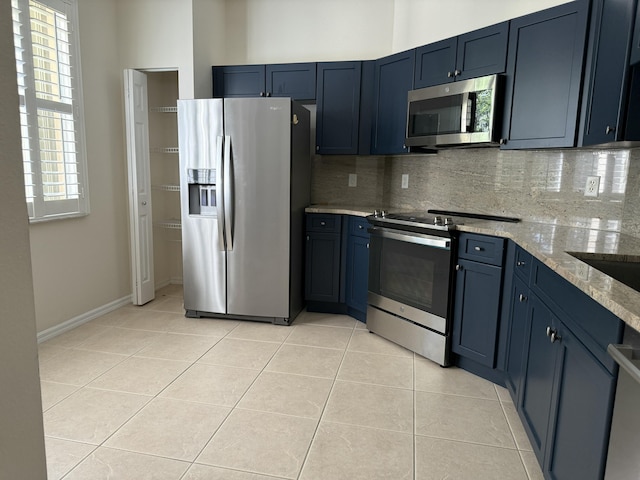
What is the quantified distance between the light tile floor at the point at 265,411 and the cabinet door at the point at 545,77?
155 cm

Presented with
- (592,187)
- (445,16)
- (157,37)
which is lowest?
(592,187)

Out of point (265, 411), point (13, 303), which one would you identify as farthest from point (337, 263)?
point (13, 303)

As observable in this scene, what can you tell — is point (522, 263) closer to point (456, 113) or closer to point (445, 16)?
point (456, 113)

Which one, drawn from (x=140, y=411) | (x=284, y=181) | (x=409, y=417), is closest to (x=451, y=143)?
(x=284, y=181)

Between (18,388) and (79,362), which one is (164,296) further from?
(18,388)

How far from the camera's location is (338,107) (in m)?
3.71

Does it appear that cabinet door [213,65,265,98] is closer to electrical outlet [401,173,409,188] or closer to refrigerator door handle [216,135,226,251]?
refrigerator door handle [216,135,226,251]

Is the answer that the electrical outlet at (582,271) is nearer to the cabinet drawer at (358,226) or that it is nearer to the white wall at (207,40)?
the cabinet drawer at (358,226)

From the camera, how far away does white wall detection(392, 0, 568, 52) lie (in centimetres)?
303

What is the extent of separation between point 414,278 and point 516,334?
0.81m

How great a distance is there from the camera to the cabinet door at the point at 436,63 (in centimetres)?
294

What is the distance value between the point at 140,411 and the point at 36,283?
57.8 inches

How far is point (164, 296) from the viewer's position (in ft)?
13.9

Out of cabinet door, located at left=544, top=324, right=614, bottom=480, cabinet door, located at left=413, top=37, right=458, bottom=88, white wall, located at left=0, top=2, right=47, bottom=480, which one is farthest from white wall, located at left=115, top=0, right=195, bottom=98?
cabinet door, located at left=544, top=324, right=614, bottom=480
